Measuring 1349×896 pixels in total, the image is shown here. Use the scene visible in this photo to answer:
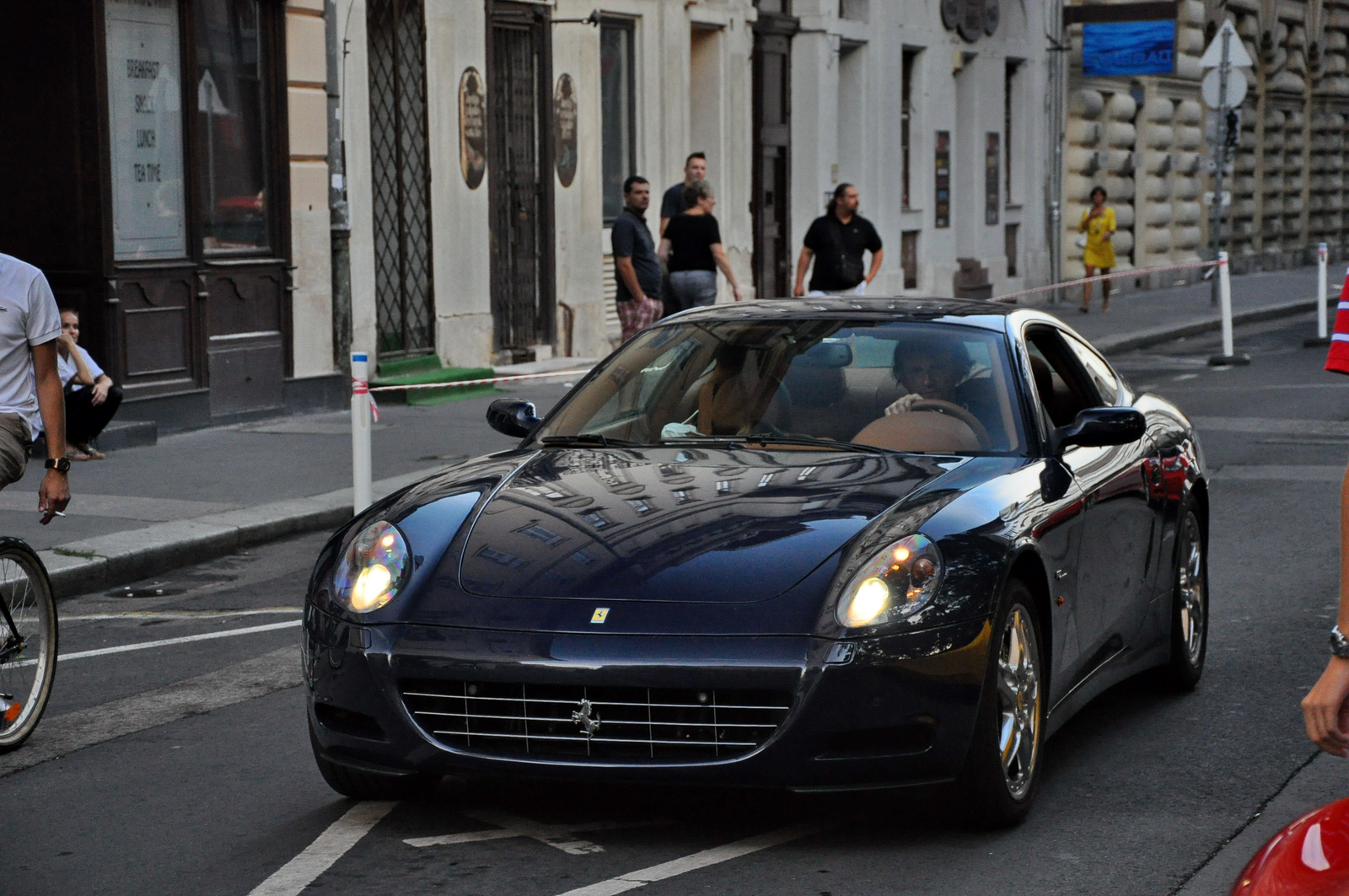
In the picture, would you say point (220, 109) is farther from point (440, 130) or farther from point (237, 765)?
point (237, 765)

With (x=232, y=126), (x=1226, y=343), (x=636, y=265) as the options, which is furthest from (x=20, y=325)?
(x=1226, y=343)

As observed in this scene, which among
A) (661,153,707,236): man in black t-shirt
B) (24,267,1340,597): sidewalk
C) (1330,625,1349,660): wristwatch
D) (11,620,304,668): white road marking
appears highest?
(661,153,707,236): man in black t-shirt

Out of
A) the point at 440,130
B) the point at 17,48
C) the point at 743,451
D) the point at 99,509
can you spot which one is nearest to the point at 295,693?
the point at 743,451

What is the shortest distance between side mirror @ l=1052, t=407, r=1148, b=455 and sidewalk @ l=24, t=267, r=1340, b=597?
512 cm

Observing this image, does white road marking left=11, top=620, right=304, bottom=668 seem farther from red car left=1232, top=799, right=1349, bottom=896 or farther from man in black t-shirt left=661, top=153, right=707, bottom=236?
man in black t-shirt left=661, top=153, right=707, bottom=236

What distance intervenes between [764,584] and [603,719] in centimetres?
48

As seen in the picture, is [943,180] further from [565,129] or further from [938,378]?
[938,378]

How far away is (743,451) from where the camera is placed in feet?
18.6

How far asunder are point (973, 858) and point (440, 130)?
47.7 feet

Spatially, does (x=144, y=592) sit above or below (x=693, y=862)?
below

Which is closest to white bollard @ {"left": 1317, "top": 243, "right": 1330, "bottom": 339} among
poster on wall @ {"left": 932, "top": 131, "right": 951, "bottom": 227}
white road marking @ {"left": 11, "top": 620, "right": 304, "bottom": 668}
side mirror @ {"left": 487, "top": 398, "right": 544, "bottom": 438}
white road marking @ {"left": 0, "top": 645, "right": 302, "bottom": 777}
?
poster on wall @ {"left": 932, "top": 131, "right": 951, "bottom": 227}

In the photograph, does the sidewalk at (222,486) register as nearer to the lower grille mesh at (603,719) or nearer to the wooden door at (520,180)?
the wooden door at (520,180)

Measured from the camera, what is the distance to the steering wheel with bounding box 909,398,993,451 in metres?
5.73

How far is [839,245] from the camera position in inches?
656
